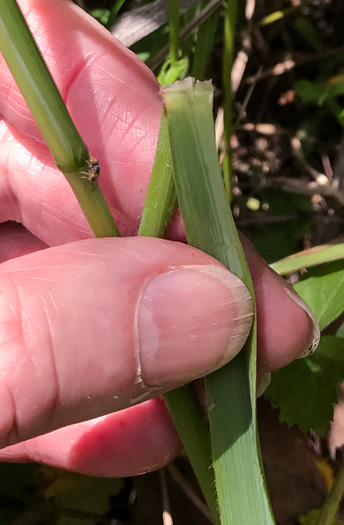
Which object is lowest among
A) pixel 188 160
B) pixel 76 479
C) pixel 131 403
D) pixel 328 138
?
pixel 76 479

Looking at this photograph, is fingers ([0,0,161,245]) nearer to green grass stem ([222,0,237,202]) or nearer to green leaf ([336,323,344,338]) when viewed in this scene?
green grass stem ([222,0,237,202])

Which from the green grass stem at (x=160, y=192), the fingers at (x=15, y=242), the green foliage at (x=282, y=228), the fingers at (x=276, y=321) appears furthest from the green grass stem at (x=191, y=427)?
the green foliage at (x=282, y=228)

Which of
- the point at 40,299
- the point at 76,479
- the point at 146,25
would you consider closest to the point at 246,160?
the point at 146,25

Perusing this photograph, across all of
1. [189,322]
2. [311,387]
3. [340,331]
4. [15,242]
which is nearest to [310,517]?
[311,387]

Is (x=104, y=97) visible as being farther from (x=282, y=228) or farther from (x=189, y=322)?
(x=282, y=228)

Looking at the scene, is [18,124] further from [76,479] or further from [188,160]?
[76,479]

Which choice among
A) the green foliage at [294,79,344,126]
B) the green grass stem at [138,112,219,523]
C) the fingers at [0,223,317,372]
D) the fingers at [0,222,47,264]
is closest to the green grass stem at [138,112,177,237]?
the green grass stem at [138,112,219,523]
